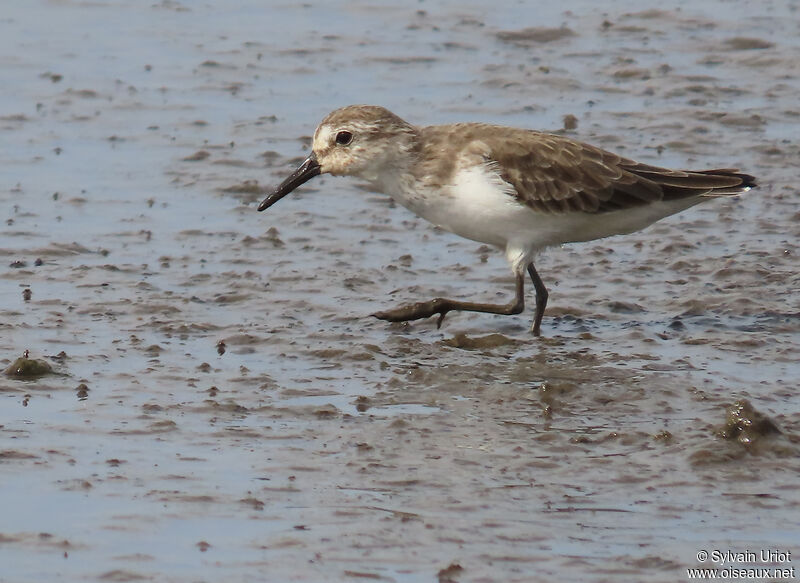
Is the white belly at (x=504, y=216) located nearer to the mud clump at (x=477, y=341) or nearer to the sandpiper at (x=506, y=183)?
the sandpiper at (x=506, y=183)

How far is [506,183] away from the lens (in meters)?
9.22

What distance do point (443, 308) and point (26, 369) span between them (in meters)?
2.60

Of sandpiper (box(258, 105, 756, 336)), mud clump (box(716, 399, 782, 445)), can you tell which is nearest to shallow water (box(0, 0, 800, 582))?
mud clump (box(716, 399, 782, 445))

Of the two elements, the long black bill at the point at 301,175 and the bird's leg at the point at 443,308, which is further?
the long black bill at the point at 301,175

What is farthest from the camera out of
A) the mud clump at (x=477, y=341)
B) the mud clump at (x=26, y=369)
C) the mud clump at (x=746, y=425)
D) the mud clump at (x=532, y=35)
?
the mud clump at (x=532, y=35)

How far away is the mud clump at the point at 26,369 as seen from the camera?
8.12 metres

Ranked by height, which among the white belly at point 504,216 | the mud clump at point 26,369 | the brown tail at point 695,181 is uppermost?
the brown tail at point 695,181

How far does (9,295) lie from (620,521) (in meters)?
4.74

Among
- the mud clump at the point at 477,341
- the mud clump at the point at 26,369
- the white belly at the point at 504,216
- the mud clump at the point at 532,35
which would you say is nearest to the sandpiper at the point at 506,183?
the white belly at the point at 504,216

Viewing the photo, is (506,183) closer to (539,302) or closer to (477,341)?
(539,302)

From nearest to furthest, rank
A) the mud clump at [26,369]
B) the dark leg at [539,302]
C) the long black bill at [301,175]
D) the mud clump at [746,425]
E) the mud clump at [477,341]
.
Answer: the mud clump at [746,425], the mud clump at [26,369], the mud clump at [477,341], the dark leg at [539,302], the long black bill at [301,175]

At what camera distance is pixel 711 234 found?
10891mm

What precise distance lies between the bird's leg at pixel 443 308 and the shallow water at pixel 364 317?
0.43ft

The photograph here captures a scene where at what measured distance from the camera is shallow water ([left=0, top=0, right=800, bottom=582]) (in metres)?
6.43
